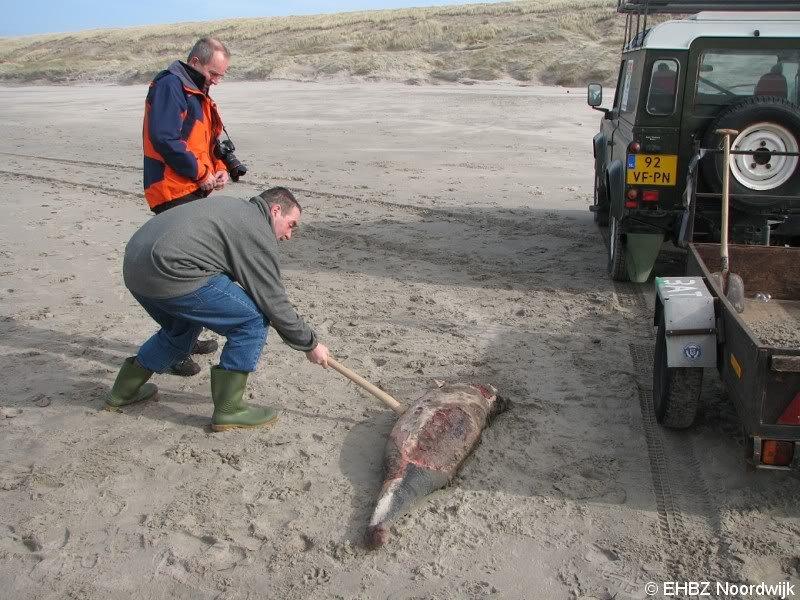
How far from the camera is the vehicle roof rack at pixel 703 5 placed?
6.98 metres

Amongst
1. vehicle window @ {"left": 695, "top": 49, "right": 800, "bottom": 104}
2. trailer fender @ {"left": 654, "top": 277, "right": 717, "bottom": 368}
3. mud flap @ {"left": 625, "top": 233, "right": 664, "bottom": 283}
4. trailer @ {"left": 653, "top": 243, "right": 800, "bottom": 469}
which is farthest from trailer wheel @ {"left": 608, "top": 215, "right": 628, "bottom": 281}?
trailer fender @ {"left": 654, "top": 277, "right": 717, "bottom": 368}

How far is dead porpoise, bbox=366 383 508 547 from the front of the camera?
10.9ft

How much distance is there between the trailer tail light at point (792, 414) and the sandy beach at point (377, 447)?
528 millimetres

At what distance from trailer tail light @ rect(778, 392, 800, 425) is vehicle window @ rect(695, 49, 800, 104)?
3474mm

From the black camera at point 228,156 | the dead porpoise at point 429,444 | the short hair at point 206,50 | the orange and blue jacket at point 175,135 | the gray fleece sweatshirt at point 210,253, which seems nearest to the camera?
the dead porpoise at point 429,444

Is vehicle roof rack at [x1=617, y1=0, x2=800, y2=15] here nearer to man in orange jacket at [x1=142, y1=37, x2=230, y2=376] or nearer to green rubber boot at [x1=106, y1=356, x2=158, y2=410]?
man in orange jacket at [x1=142, y1=37, x2=230, y2=376]

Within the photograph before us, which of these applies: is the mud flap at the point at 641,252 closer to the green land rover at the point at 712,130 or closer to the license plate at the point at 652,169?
the green land rover at the point at 712,130

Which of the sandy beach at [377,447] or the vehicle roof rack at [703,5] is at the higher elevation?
the vehicle roof rack at [703,5]

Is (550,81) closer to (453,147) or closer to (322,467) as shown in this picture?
(453,147)

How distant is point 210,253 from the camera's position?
3.71m

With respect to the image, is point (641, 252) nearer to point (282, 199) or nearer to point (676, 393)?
point (676, 393)

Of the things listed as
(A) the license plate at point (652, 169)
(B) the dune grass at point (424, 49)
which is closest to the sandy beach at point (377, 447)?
(A) the license plate at point (652, 169)

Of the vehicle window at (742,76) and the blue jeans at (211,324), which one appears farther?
the vehicle window at (742,76)

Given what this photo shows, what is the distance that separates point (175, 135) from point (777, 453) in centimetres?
345
